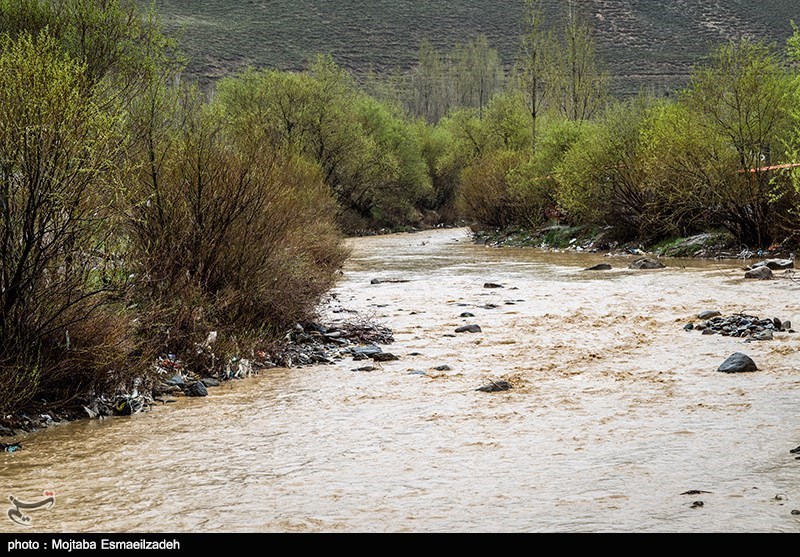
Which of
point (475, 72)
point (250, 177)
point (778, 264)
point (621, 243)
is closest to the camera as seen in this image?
point (250, 177)

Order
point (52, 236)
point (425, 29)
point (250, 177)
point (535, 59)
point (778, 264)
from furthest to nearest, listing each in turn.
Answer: point (425, 29)
point (535, 59)
point (778, 264)
point (250, 177)
point (52, 236)

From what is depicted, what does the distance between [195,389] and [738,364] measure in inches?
269

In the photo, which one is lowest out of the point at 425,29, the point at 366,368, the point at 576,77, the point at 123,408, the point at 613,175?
the point at 613,175

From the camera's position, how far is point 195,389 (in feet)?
35.2

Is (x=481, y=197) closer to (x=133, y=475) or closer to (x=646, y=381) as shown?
(x=646, y=381)

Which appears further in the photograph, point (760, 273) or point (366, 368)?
point (760, 273)

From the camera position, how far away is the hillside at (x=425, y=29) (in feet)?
313

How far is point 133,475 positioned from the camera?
24.6ft

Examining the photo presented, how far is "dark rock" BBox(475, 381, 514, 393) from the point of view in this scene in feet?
35.2

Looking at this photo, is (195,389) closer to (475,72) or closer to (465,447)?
(465,447)

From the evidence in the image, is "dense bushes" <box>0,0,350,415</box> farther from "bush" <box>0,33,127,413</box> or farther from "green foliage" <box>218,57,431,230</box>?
"green foliage" <box>218,57,431,230</box>

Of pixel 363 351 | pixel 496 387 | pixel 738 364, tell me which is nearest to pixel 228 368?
pixel 363 351

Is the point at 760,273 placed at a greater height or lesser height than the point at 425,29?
lesser

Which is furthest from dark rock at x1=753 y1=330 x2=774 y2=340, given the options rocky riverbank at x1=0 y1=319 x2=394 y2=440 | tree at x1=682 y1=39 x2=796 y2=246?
tree at x1=682 y1=39 x2=796 y2=246
